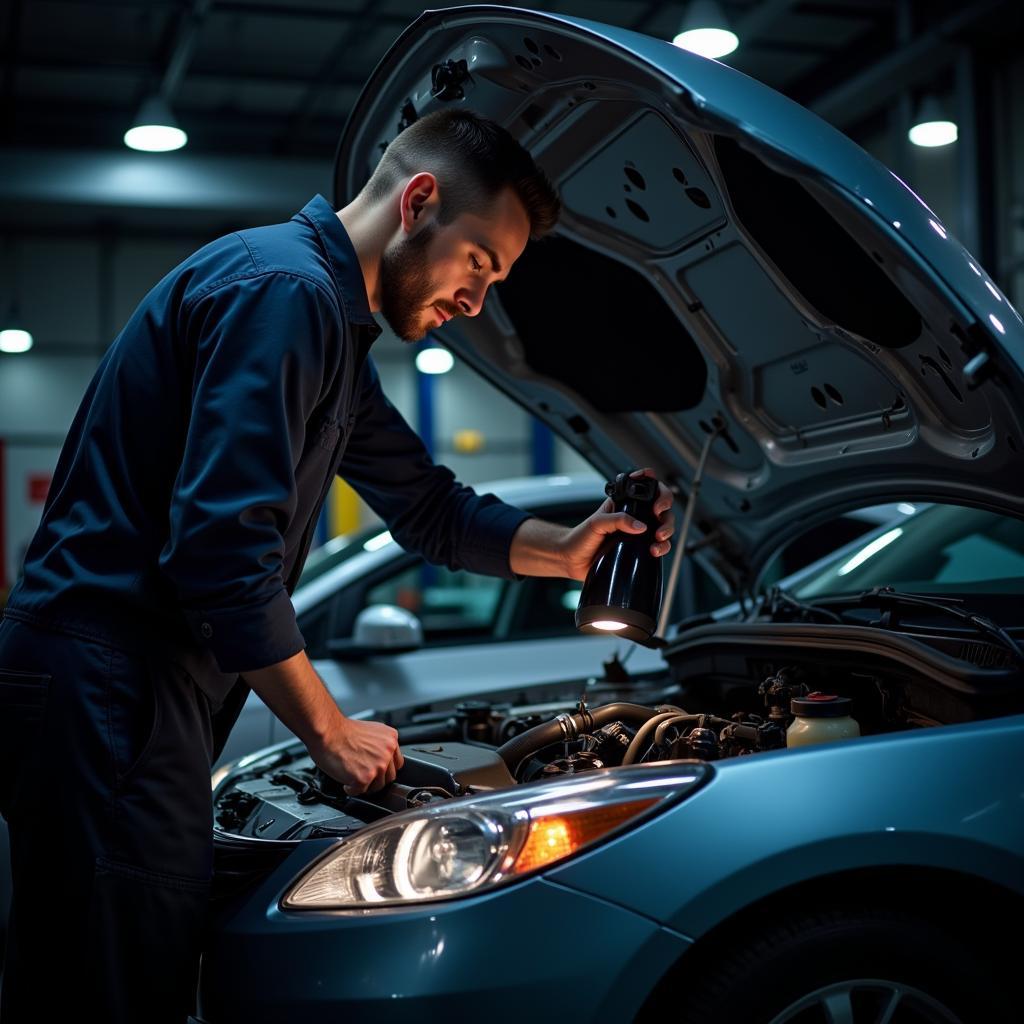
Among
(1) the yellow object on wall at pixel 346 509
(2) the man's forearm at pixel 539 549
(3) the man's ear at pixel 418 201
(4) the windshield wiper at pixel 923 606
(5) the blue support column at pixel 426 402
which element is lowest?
(4) the windshield wiper at pixel 923 606

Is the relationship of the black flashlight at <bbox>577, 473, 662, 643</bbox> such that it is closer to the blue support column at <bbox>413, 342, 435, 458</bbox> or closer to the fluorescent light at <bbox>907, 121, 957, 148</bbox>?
the fluorescent light at <bbox>907, 121, 957, 148</bbox>

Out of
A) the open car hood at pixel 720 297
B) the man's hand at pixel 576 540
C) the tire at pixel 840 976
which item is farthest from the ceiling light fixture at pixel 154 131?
the tire at pixel 840 976

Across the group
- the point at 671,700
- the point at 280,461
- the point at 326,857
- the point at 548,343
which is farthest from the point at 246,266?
the point at 671,700

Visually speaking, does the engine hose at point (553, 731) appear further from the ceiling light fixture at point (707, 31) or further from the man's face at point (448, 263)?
the ceiling light fixture at point (707, 31)

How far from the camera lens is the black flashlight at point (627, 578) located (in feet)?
7.46

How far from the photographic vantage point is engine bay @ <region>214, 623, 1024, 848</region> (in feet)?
6.46

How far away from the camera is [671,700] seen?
277cm

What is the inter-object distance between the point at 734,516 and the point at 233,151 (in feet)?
39.3

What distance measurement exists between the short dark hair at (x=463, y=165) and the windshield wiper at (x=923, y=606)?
1037mm

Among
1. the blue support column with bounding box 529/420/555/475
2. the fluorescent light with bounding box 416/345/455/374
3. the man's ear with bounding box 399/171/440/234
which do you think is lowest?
the man's ear with bounding box 399/171/440/234

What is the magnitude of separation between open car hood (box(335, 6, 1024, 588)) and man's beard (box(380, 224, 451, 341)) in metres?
0.42

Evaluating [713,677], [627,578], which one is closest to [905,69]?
[713,677]

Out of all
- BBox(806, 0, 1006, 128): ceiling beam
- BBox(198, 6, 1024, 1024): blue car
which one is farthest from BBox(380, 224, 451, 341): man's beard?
BBox(806, 0, 1006, 128): ceiling beam

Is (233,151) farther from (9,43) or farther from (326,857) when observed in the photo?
(326,857)
